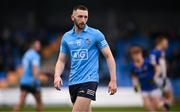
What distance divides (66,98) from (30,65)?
8.04m

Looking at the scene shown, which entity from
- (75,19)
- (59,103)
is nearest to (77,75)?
(75,19)

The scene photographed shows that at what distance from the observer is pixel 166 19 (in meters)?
37.4

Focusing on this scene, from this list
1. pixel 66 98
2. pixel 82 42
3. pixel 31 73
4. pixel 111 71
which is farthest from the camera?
pixel 66 98

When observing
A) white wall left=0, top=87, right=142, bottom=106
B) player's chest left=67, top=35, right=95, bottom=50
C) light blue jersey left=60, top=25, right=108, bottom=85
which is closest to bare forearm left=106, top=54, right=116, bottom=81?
light blue jersey left=60, top=25, right=108, bottom=85

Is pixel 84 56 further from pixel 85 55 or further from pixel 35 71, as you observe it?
pixel 35 71

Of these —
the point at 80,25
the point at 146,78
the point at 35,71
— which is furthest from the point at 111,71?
the point at 35,71

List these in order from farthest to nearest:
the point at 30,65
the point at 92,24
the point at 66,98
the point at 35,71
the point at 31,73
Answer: the point at 92,24, the point at 66,98, the point at 31,73, the point at 30,65, the point at 35,71

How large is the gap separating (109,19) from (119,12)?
95 centimetres

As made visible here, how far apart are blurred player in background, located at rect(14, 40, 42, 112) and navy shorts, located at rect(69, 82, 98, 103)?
7816 millimetres

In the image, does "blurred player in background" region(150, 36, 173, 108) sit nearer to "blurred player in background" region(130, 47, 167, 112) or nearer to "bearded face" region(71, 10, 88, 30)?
"blurred player in background" region(130, 47, 167, 112)

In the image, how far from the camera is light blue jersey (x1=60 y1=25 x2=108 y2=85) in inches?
445

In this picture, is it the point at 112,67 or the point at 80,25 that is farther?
the point at 80,25

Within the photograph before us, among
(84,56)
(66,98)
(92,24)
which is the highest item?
(92,24)

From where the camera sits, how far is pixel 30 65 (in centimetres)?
1934
